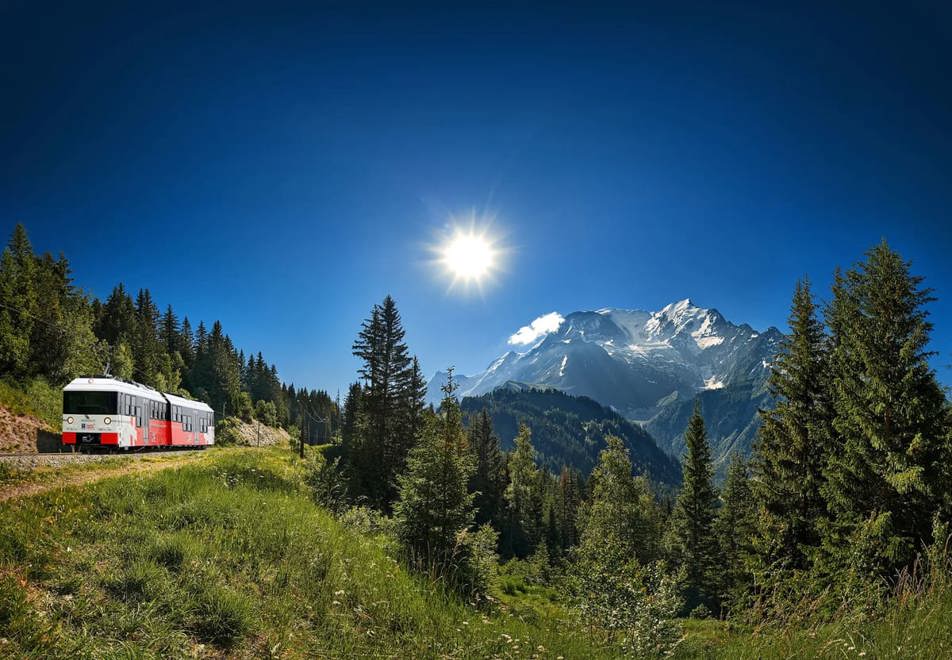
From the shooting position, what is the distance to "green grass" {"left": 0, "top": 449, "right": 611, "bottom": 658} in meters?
4.40

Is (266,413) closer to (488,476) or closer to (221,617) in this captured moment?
(488,476)

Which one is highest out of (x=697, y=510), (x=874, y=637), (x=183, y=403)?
(x=183, y=403)

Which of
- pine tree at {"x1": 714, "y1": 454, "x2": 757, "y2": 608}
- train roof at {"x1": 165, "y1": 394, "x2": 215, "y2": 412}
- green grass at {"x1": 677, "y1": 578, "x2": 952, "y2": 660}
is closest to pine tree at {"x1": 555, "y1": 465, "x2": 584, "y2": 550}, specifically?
pine tree at {"x1": 714, "y1": 454, "x2": 757, "y2": 608}

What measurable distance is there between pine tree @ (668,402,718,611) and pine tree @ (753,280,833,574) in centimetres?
1593

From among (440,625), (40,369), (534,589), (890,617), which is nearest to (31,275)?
(40,369)

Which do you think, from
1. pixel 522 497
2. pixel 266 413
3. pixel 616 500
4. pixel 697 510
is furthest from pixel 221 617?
pixel 266 413

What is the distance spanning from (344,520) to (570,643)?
27.4ft

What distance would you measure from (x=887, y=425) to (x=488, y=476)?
4978 cm

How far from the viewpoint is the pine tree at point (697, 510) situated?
34781 millimetres

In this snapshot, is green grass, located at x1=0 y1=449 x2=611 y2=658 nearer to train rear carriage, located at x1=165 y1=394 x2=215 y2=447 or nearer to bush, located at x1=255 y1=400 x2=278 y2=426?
train rear carriage, located at x1=165 y1=394 x2=215 y2=447

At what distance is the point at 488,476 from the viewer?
196ft

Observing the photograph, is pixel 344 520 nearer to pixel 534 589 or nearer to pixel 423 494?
pixel 423 494

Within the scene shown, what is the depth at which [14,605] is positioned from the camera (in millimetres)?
4027

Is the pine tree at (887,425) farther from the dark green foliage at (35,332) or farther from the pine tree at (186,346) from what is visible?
the pine tree at (186,346)
